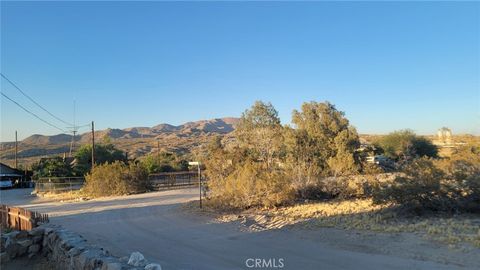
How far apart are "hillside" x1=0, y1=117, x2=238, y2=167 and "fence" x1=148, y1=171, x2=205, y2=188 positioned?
1404 inches

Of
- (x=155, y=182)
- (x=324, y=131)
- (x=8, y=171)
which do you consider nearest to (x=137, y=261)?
(x=324, y=131)

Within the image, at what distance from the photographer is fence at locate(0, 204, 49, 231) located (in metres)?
12.9

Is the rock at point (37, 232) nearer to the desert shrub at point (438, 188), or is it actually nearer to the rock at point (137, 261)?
the rock at point (137, 261)

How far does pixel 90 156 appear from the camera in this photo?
56.3 metres

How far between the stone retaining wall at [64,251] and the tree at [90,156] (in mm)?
44029

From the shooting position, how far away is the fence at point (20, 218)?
1289 centimetres

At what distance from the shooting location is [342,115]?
108 ft

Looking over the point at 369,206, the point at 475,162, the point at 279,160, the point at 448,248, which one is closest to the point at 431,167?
the point at 475,162

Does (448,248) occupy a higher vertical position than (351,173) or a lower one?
lower

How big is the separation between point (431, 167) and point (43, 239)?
1110 cm

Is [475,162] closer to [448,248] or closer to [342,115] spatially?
[448,248]

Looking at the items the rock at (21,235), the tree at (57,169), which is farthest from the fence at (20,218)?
the tree at (57,169)

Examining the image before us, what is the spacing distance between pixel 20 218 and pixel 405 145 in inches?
1598

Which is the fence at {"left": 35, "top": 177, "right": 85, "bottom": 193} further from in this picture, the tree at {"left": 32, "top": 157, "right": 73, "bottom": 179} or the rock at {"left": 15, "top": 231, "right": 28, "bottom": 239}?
the rock at {"left": 15, "top": 231, "right": 28, "bottom": 239}
